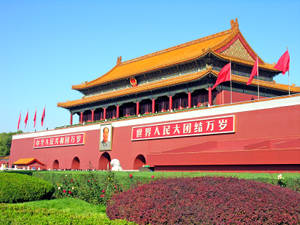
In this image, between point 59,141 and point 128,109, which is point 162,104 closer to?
point 128,109

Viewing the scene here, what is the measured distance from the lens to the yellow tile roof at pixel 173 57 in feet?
94.3

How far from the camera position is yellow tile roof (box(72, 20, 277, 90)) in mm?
28750

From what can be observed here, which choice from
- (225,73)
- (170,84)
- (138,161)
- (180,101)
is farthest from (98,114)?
(225,73)

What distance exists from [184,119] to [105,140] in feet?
30.1

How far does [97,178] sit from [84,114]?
27785mm

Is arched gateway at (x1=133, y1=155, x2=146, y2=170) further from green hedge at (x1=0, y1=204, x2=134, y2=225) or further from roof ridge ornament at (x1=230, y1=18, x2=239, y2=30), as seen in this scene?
green hedge at (x1=0, y1=204, x2=134, y2=225)

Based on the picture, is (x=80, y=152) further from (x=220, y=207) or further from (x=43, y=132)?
(x=220, y=207)

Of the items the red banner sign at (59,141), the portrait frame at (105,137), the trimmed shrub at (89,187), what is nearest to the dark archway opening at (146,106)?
the portrait frame at (105,137)

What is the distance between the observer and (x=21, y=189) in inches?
498

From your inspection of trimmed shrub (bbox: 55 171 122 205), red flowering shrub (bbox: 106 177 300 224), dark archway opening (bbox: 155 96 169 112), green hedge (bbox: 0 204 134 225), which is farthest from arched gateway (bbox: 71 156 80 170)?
red flowering shrub (bbox: 106 177 300 224)

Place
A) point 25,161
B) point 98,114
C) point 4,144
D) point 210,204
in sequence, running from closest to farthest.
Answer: point 210,204
point 98,114
point 25,161
point 4,144

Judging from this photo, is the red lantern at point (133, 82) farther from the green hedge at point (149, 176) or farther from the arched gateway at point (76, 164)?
the green hedge at point (149, 176)

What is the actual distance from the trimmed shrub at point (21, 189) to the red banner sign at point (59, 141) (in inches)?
799

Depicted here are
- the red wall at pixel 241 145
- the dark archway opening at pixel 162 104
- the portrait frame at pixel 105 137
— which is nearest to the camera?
the red wall at pixel 241 145
